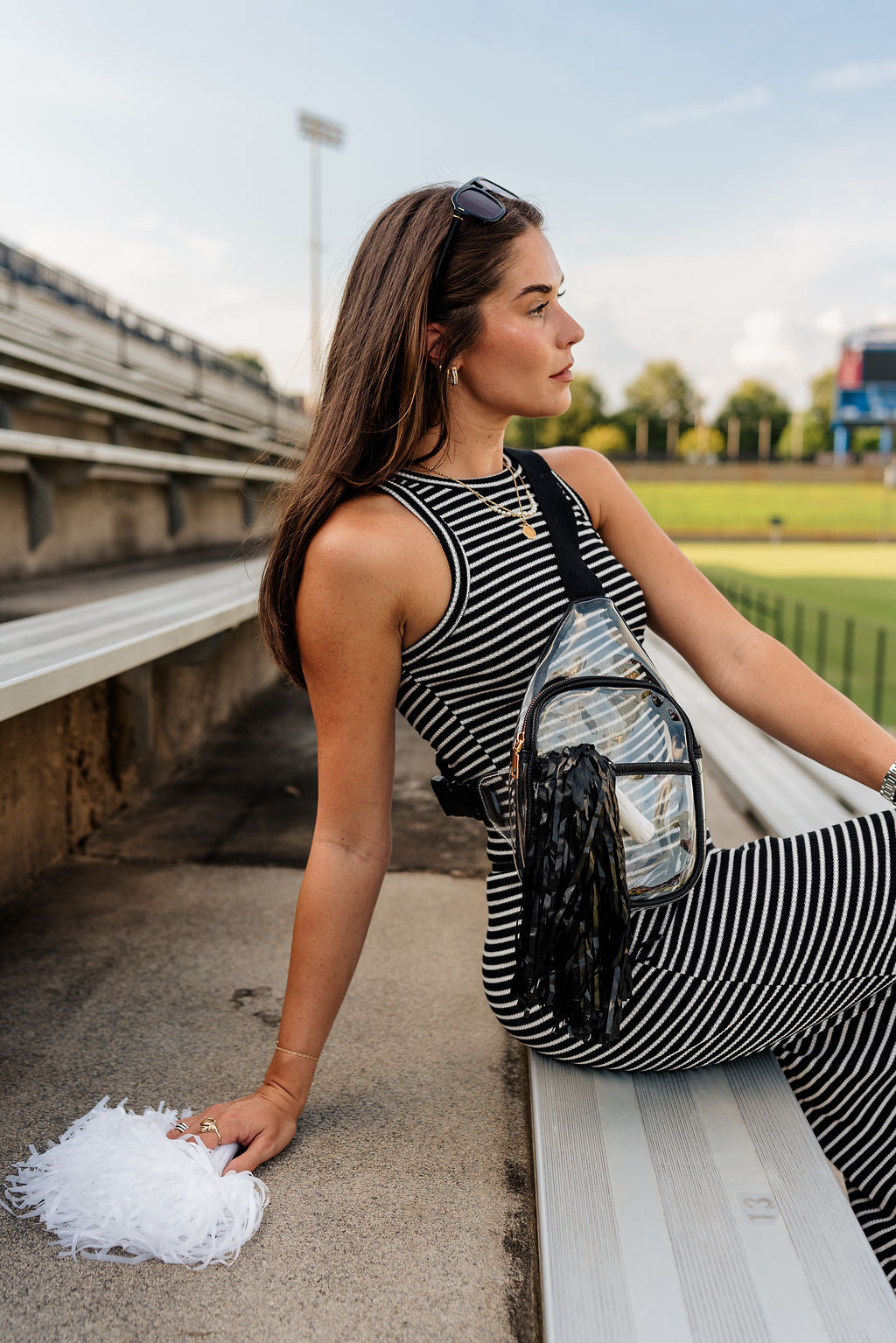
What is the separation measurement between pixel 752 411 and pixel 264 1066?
103839 mm

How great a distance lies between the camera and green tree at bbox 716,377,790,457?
97.3 meters

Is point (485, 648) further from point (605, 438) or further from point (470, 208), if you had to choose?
point (605, 438)

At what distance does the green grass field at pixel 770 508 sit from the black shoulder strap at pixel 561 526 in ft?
160

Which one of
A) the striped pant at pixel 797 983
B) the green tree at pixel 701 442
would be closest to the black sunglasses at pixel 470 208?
the striped pant at pixel 797 983

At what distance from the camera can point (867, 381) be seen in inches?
2183

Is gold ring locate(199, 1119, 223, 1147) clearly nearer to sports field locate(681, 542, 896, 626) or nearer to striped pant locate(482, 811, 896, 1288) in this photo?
striped pant locate(482, 811, 896, 1288)

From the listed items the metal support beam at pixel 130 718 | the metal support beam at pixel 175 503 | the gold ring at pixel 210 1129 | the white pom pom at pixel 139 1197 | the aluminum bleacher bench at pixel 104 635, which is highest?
the metal support beam at pixel 175 503

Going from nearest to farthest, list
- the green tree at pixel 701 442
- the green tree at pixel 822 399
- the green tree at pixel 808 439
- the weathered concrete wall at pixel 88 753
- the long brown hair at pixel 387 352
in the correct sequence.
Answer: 1. the long brown hair at pixel 387 352
2. the weathered concrete wall at pixel 88 753
3. the green tree at pixel 701 442
4. the green tree at pixel 808 439
5. the green tree at pixel 822 399

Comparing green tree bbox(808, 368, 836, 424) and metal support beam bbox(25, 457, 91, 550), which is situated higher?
green tree bbox(808, 368, 836, 424)

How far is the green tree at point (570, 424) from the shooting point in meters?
82.5

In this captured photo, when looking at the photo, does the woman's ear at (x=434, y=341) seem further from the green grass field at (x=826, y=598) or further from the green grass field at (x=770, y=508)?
the green grass field at (x=770, y=508)

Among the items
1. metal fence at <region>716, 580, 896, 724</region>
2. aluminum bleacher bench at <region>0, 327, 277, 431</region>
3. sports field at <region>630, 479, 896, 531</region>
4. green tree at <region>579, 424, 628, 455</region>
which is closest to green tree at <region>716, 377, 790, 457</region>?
green tree at <region>579, 424, 628, 455</region>

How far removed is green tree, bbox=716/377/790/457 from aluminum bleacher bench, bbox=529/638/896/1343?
99.8m

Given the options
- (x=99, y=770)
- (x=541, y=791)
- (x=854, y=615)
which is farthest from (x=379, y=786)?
(x=854, y=615)
